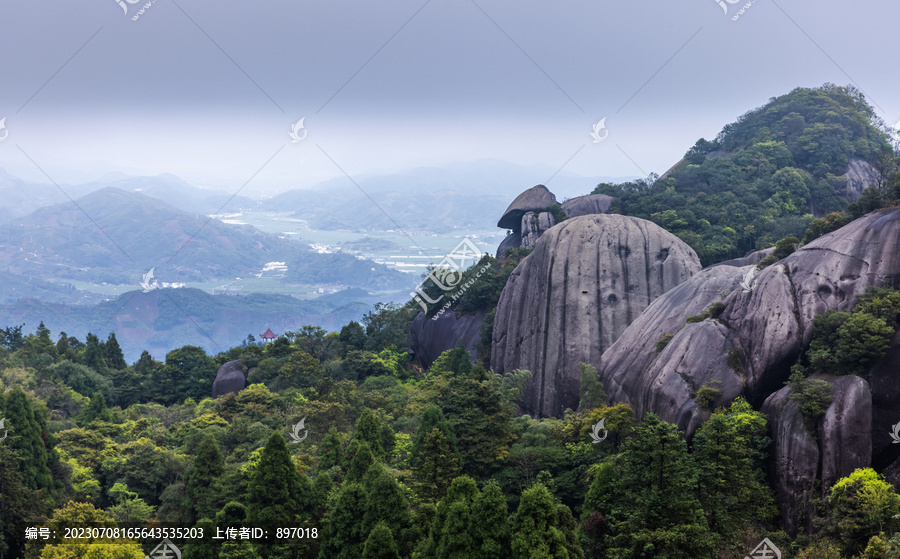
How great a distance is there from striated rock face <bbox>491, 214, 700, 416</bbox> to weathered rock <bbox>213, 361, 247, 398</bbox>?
15258mm

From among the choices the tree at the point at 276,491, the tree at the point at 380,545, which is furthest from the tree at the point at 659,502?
the tree at the point at 276,491

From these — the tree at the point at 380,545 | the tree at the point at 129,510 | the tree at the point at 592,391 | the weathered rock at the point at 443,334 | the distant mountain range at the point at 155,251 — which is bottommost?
the tree at the point at 380,545

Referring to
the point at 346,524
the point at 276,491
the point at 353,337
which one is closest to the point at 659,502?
the point at 346,524

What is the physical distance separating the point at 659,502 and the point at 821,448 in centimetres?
388

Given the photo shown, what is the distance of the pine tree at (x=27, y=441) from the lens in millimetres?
21406

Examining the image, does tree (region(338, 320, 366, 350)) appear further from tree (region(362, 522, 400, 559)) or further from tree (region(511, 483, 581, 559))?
tree (region(511, 483, 581, 559))

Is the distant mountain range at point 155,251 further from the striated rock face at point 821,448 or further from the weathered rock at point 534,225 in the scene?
the striated rock face at point 821,448

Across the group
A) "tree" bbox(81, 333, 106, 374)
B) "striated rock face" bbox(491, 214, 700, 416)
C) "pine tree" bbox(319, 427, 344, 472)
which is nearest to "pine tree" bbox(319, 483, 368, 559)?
"pine tree" bbox(319, 427, 344, 472)

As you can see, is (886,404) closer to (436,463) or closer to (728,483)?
(728,483)

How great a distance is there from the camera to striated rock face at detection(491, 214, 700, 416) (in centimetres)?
2658

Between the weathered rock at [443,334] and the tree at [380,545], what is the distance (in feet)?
61.6

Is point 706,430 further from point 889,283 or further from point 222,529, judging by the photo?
point 222,529

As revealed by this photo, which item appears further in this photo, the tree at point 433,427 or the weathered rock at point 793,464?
the tree at point 433,427

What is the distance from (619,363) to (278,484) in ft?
34.2
